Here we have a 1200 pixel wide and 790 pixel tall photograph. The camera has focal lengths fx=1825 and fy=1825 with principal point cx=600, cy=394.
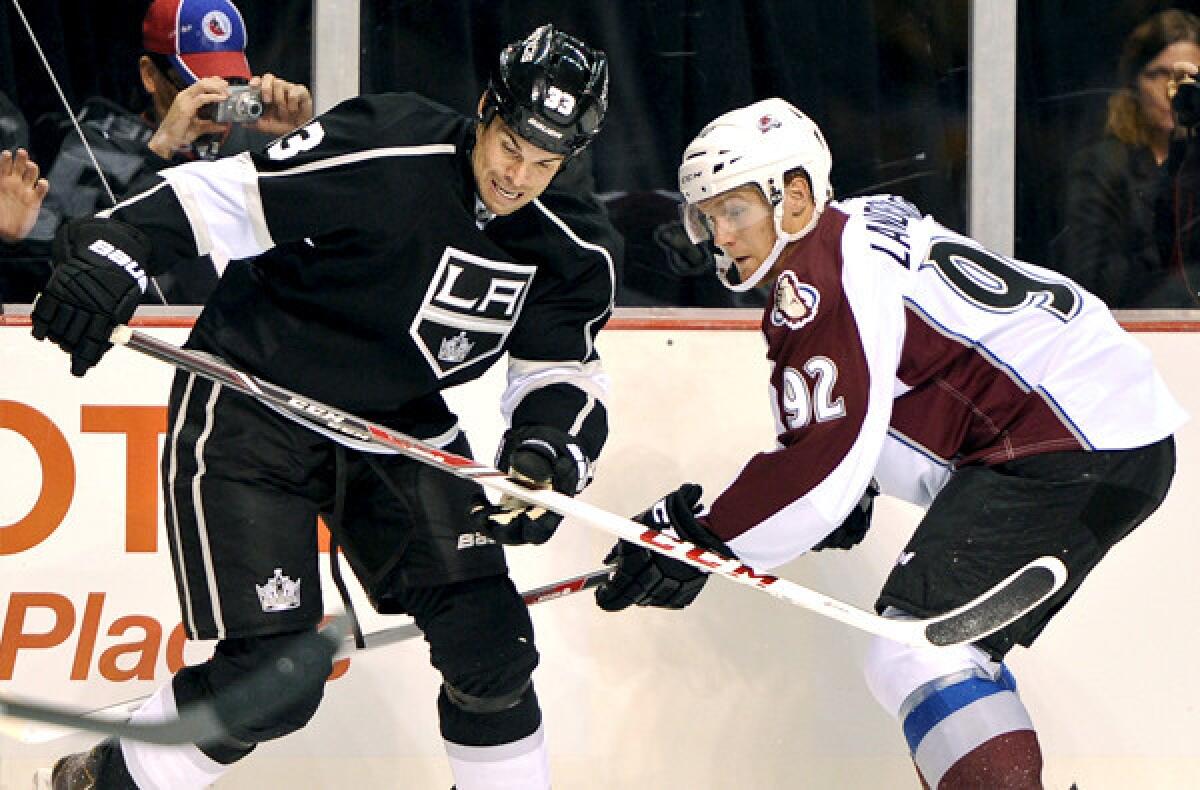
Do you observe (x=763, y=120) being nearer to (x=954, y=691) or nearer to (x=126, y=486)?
(x=954, y=691)

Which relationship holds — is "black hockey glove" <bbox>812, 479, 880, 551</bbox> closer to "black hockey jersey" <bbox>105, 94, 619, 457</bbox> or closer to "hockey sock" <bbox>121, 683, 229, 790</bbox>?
"black hockey jersey" <bbox>105, 94, 619, 457</bbox>

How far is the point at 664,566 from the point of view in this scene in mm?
2855

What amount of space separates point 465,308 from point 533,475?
0.88 ft

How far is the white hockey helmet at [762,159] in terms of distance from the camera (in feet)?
8.99

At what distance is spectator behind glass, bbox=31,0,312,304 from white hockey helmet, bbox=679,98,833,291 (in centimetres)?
117

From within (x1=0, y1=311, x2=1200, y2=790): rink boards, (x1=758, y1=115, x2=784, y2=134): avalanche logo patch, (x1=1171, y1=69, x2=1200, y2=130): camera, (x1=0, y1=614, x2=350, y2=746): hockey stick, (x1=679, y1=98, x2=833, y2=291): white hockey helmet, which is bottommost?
(x1=0, y1=311, x2=1200, y2=790): rink boards

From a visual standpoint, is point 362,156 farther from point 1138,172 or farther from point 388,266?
point 1138,172

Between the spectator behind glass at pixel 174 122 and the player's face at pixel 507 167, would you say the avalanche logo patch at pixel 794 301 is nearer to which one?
the player's face at pixel 507 167

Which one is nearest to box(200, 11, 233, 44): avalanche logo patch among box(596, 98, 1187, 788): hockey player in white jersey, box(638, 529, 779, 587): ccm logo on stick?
box(596, 98, 1187, 788): hockey player in white jersey

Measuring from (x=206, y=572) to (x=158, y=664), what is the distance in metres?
0.79

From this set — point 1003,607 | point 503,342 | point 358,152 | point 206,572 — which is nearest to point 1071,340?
point 1003,607

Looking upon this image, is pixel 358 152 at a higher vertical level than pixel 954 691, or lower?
higher

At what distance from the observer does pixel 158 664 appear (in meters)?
3.35

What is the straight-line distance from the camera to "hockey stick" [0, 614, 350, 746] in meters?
2.59
